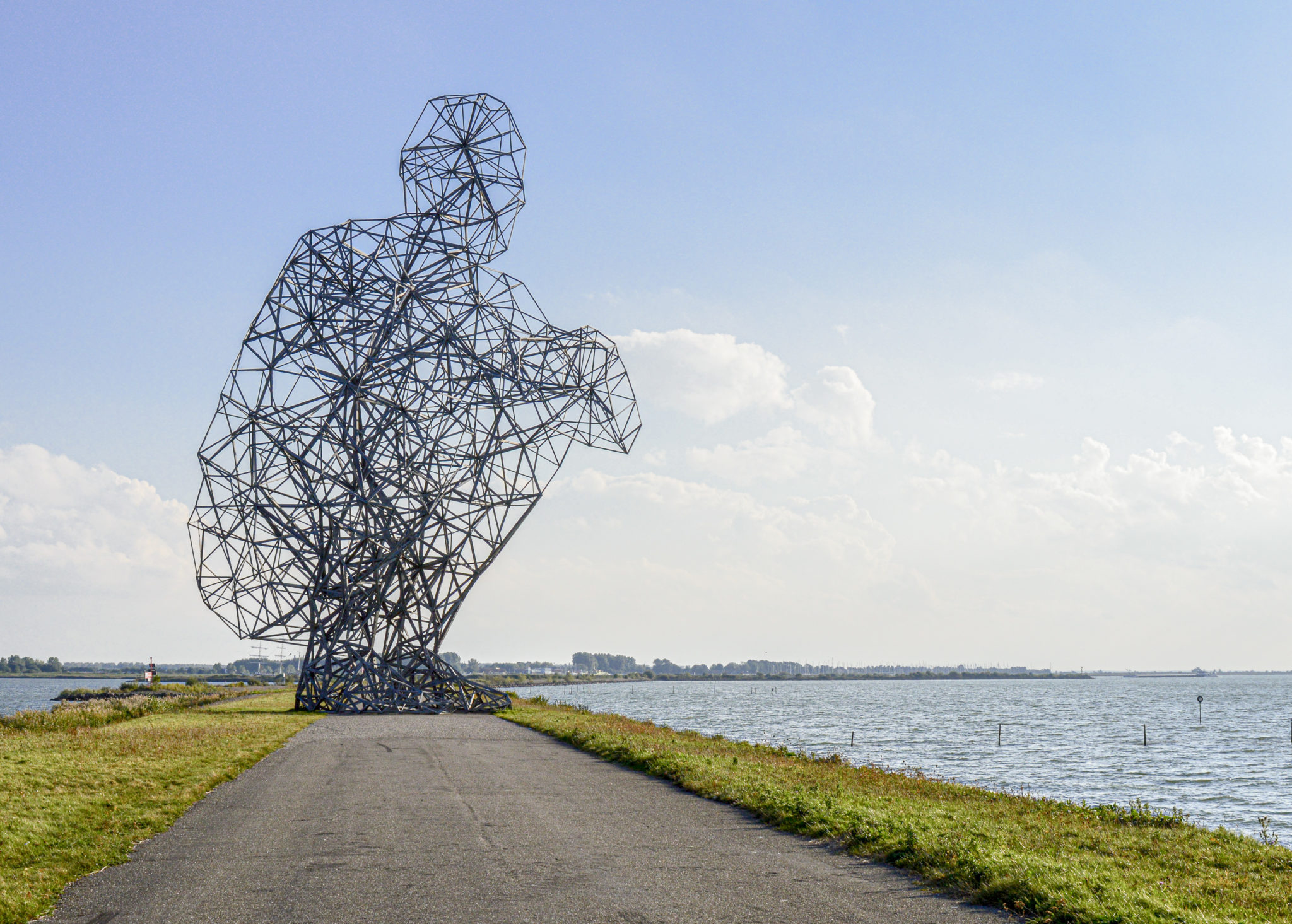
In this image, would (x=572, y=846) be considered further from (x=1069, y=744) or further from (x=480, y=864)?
(x=1069, y=744)

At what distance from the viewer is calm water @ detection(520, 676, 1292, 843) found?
30.1 meters

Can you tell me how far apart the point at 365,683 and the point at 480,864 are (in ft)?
89.8

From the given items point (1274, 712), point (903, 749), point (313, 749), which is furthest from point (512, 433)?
point (1274, 712)

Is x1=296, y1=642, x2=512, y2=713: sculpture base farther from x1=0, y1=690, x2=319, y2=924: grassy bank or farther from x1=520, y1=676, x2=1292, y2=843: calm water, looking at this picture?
x1=520, y1=676, x2=1292, y2=843: calm water

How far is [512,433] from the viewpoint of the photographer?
36375 mm

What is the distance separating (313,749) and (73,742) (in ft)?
17.1

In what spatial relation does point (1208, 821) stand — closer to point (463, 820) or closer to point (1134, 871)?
point (1134, 871)

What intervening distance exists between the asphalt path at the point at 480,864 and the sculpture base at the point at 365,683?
62.1 ft

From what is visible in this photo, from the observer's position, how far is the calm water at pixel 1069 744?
98.7 feet

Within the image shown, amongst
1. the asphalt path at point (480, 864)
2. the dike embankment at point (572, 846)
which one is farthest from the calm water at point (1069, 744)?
the asphalt path at point (480, 864)

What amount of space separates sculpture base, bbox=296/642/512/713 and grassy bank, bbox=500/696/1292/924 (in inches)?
674

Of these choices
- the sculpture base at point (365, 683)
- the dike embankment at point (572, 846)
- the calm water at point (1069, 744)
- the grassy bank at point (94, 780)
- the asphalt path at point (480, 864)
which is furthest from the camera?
the sculpture base at point (365, 683)

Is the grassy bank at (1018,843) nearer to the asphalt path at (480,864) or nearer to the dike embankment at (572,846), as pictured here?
the dike embankment at (572,846)

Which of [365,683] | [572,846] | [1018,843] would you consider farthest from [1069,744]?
[572,846]
